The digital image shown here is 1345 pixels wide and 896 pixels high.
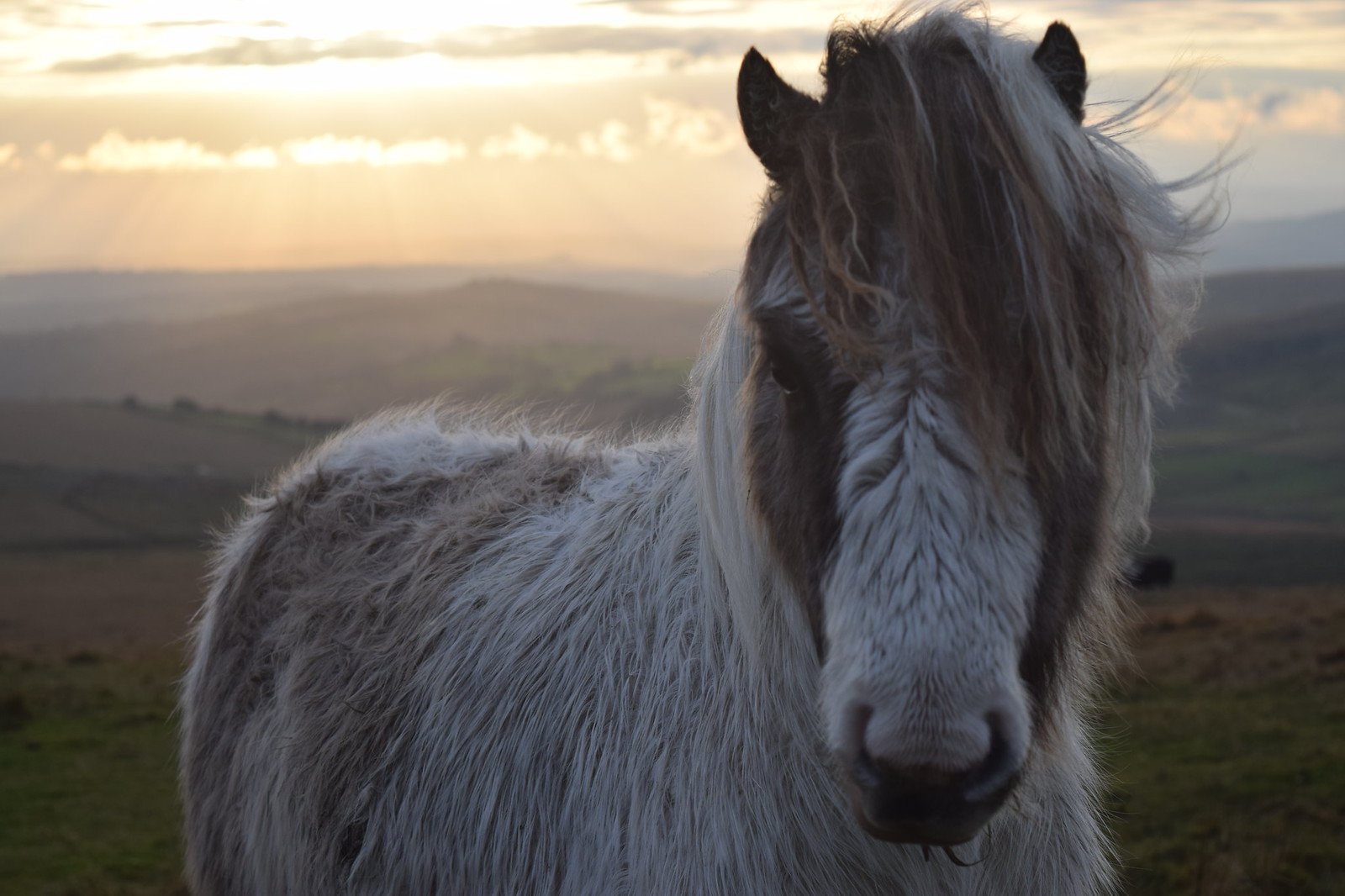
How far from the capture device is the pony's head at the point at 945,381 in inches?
68.7

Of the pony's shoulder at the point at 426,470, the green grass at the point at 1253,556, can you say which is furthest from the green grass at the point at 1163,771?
the green grass at the point at 1253,556

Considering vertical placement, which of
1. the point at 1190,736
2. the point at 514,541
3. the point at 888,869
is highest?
the point at 514,541

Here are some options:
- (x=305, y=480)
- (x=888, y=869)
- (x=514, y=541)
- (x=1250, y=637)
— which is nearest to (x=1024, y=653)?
(x=888, y=869)

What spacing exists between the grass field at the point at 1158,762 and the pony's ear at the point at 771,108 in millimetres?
1819

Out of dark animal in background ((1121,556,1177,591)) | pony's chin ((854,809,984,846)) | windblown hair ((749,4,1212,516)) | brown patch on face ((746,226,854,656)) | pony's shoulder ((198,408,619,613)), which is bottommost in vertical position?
dark animal in background ((1121,556,1177,591))

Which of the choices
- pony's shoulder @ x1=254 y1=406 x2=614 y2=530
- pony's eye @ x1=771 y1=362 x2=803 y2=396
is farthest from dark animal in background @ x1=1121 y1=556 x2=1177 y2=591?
pony's eye @ x1=771 y1=362 x2=803 y2=396

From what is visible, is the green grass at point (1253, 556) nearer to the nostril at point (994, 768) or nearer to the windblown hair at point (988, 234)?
the windblown hair at point (988, 234)

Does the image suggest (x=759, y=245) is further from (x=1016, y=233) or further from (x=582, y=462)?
(x=582, y=462)

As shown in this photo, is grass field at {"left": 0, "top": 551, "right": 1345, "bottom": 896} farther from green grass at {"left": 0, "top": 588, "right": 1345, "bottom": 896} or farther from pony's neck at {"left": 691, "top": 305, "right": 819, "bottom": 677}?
pony's neck at {"left": 691, "top": 305, "right": 819, "bottom": 677}

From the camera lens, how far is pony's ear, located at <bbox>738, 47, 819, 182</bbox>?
2348 millimetres

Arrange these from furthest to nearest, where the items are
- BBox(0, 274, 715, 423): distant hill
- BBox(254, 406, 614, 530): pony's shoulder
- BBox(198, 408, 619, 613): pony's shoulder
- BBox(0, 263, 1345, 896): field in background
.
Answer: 1. BBox(0, 274, 715, 423): distant hill
2. BBox(0, 263, 1345, 896): field in background
3. BBox(254, 406, 614, 530): pony's shoulder
4. BBox(198, 408, 619, 613): pony's shoulder

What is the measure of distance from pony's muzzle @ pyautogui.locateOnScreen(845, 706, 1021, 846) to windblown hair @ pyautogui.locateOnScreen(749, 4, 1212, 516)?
56 cm

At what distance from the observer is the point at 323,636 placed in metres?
3.79

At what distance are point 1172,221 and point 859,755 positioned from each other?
5.16 ft
